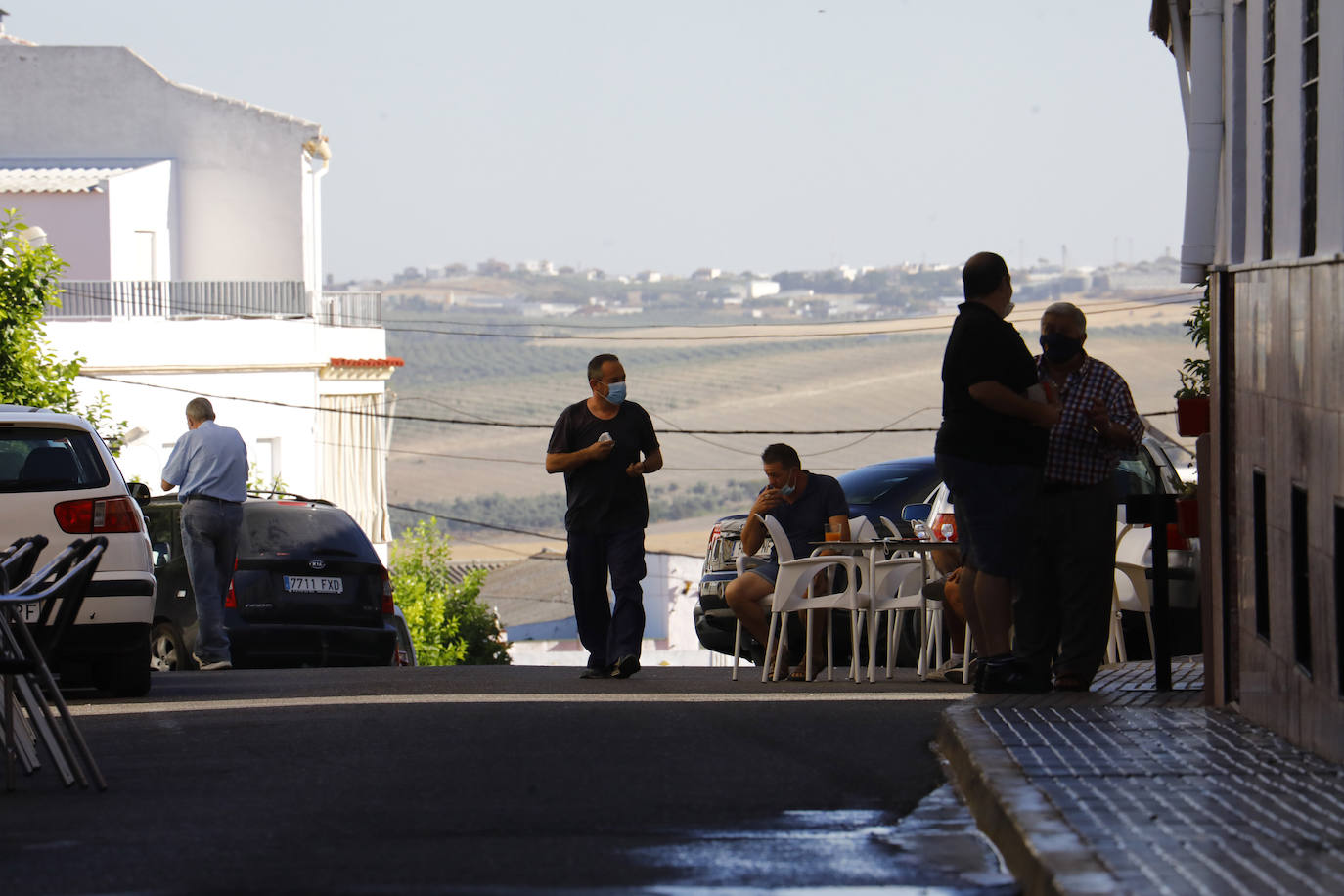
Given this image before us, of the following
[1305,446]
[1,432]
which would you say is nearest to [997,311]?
[1305,446]

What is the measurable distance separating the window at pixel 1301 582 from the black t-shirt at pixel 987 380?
1.86 metres

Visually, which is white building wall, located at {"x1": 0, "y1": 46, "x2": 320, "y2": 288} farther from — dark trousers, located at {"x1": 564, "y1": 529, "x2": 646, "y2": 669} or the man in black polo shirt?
the man in black polo shirt

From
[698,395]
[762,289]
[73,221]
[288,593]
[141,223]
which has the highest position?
[762,289]

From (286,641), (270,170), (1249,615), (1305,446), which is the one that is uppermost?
(270,170)

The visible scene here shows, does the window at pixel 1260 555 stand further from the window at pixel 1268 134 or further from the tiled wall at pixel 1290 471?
the window at pixel 1268 134

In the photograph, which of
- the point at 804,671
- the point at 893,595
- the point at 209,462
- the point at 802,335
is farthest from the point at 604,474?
the point at 802,335

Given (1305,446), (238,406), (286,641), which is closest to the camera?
(1305,446)

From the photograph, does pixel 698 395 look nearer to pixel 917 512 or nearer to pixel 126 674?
pixel 917 512

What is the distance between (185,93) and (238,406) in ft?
44.7

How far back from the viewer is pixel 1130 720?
28.4 feet

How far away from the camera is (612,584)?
42.6ft

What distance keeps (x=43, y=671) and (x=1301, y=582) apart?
4.47 metres

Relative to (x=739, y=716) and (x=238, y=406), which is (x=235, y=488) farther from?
(x=238, y=406)

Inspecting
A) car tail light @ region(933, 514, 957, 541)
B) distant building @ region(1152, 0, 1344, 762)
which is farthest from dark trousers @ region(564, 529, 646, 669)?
distant building @ region(1152, 0, 1344, 762)
